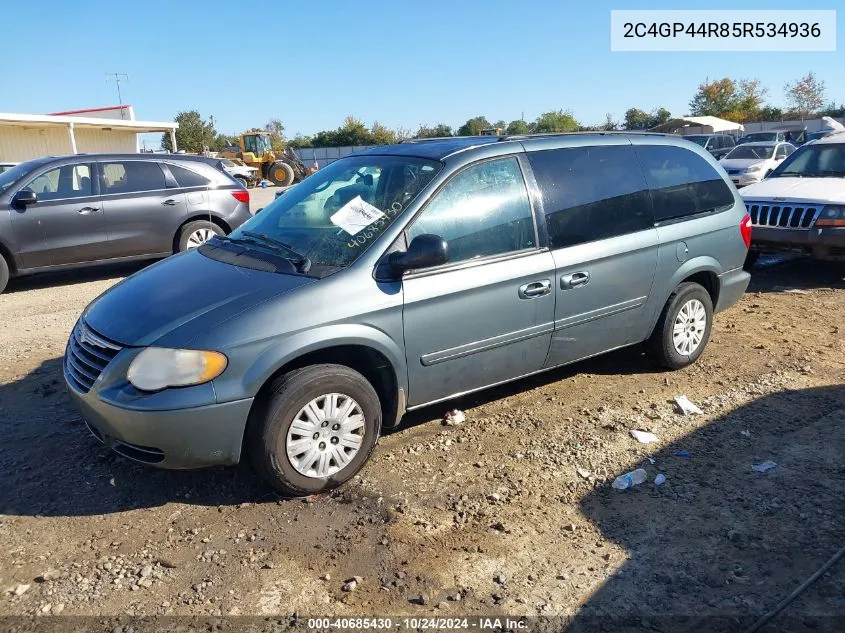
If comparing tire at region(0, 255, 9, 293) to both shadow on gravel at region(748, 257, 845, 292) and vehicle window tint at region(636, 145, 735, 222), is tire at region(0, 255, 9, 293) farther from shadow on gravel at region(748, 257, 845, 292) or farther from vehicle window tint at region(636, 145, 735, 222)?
shadow on gravel at region(748, 257, 845, 292)

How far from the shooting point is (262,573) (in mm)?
2988

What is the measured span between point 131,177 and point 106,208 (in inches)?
23.6

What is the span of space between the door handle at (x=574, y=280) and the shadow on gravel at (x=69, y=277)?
7.29 metres

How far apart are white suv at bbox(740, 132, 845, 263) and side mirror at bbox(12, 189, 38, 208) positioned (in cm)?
884

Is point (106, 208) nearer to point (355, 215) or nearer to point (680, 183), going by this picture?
point (355, 215)

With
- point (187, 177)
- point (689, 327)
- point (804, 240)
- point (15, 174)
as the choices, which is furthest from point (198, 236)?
point (804, 240)

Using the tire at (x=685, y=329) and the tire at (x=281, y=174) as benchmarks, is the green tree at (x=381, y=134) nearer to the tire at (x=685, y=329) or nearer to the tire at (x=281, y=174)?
the tire at (x=281, y=174)

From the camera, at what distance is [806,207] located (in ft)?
25.7

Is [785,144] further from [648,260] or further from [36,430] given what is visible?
[36,430]

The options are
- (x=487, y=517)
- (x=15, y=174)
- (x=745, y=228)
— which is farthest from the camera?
(x=15, y=174)

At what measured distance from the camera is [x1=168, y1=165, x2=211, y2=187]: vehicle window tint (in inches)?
367

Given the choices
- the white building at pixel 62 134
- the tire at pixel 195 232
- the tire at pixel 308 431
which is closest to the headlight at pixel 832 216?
the tire at pixel 308 431

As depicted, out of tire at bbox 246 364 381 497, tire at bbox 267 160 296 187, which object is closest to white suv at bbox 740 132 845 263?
tire at bbox 246 364 381 497

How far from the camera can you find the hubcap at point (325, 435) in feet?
11.2
